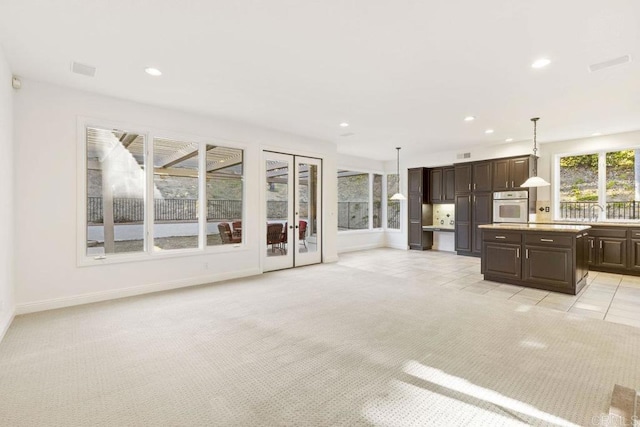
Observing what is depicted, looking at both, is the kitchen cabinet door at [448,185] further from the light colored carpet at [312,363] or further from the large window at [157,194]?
the large window at [157,194]

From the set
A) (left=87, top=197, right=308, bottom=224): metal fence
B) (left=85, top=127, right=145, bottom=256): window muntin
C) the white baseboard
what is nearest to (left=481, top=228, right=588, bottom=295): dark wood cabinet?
(left=87, top=197, right=308, bottom=224): metal fence

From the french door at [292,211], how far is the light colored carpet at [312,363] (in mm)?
2226

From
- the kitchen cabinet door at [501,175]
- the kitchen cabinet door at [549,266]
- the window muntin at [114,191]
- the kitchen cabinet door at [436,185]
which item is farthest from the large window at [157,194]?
the kitchen cabinet door at [501,175]

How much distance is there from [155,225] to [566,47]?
18.0 ft

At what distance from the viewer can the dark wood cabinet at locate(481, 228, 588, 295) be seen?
451cm

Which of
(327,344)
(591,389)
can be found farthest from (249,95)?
(591,389)

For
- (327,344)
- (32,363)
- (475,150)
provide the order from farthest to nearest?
(475,150) → (327,344) → (32,363)

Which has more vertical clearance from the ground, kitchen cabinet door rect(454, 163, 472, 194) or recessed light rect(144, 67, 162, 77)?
recessed light rect(144, 67, 162, 77)

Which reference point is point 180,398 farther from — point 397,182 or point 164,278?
point 397,182

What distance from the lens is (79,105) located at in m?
→ 4.11

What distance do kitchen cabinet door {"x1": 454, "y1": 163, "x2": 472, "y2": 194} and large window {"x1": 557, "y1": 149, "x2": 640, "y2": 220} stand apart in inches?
74.0

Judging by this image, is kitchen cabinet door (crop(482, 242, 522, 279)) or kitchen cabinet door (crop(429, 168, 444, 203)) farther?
kitchen cabinet door (crop(429, 168, 444, 203))

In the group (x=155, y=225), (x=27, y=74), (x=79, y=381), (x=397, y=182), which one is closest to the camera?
(x=79, y=381)

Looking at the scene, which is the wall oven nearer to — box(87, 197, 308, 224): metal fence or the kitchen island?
the kitchen island
